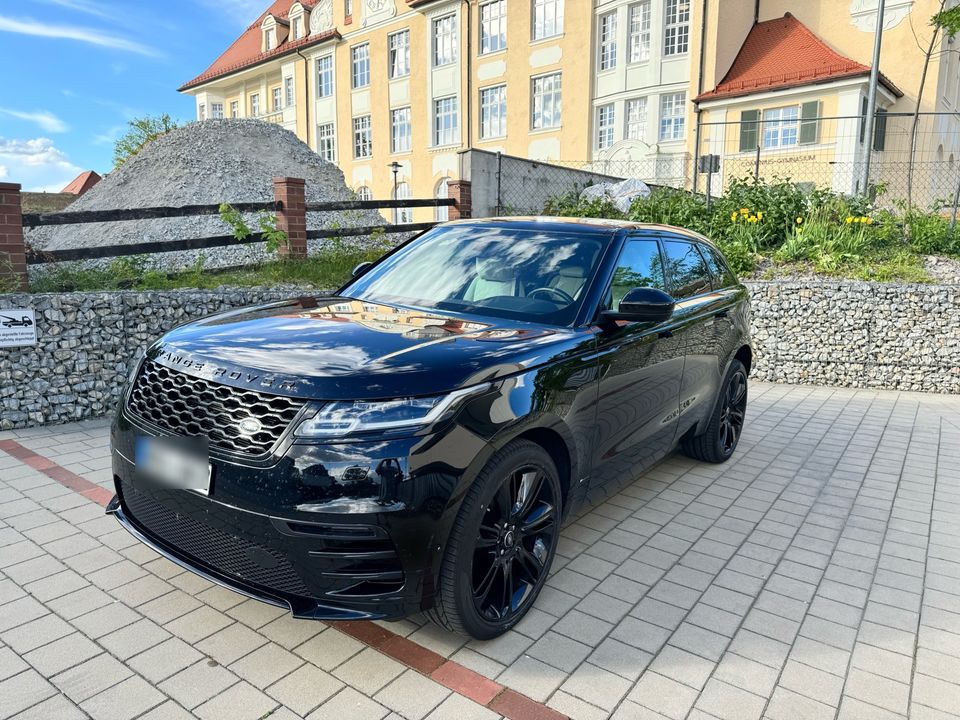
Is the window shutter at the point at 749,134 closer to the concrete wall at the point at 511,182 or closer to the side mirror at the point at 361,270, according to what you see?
the concrete wall at the point at 511,182

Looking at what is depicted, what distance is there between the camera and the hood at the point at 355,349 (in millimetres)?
2592

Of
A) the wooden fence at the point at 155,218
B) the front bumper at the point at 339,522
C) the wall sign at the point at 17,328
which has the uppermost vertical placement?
the wooden fence at the point at 155,218

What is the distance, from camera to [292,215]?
9852 mm

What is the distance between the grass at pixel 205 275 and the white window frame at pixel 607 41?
67.3ft

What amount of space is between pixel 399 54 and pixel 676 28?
50.8 feet

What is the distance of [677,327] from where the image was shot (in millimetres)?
4488

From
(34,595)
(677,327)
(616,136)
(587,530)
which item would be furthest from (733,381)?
(616,136)

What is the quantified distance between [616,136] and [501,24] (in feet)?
26.9

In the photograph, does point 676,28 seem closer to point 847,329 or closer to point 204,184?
point 204,184

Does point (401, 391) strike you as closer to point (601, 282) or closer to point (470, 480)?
point (470, 480)

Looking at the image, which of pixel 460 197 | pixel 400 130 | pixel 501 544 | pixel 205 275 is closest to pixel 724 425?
pixel 501 544

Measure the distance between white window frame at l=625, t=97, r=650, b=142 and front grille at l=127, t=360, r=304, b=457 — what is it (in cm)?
2629

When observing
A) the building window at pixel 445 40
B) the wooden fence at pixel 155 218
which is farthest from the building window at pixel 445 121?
the wooden fence at pixel 155 218

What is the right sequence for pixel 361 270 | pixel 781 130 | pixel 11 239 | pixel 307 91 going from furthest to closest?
pixel 307 91 < pixel 781 130 < pixel 11 239 < pixel 361 270
